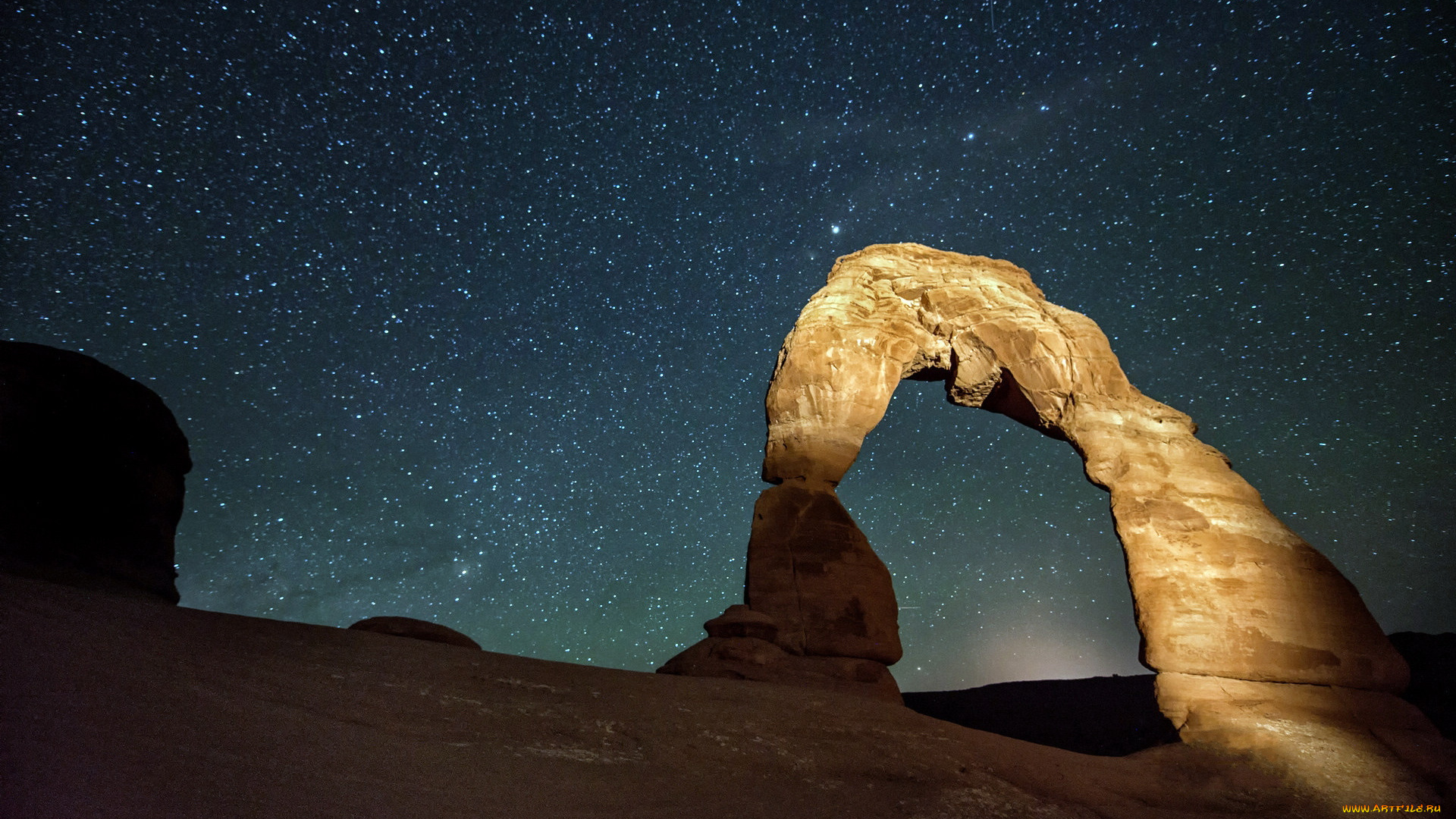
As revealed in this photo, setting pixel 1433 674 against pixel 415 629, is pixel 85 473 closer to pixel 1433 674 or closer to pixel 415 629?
pixel 415 629

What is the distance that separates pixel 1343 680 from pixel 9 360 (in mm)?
19490

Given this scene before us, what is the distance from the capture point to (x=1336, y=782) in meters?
7.54

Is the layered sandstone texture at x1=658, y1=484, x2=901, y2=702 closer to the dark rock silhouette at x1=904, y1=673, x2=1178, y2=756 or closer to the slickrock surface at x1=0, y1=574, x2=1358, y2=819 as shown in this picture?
the slickrock surface at x1=0, y1=574, x2=1358, y2=819

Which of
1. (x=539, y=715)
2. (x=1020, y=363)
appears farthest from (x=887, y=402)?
(x=539, y=715)

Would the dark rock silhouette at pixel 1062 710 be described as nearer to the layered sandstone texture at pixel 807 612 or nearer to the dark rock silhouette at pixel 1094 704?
the dark rock silhouette at pixel 1094 704

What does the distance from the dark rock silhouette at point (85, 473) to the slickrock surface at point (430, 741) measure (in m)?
7.16

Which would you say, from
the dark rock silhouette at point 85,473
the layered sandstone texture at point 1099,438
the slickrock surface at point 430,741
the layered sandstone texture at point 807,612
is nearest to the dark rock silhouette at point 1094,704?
the layered sandstone texture at point 1099,438

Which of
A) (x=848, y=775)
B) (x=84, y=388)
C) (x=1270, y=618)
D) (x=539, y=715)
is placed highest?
(x=84, y=388)

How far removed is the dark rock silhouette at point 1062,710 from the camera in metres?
27.1

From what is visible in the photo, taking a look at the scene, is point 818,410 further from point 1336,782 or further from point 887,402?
point 1336,782

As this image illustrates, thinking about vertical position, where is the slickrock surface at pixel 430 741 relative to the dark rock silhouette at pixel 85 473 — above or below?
below

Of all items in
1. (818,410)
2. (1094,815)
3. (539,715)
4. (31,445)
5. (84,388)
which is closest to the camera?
(539,715)

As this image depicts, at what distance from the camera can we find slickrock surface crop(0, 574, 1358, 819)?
8.35 ft

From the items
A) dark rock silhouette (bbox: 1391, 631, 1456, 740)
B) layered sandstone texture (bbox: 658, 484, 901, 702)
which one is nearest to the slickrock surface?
layered sandstone texture (bbox: 658, 484, 901, 702)
